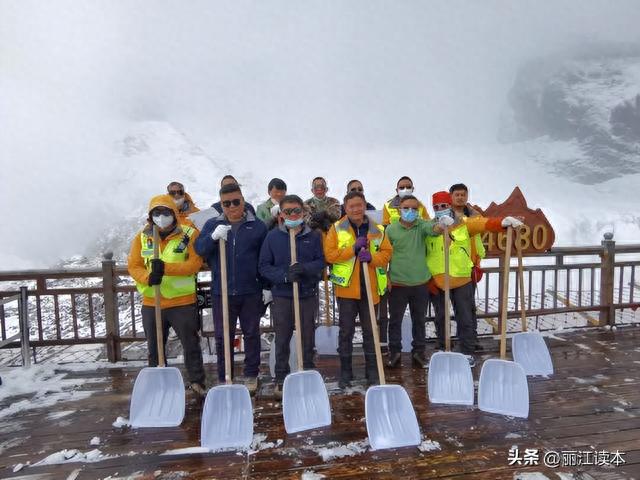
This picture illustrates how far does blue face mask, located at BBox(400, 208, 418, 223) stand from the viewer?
384 cm

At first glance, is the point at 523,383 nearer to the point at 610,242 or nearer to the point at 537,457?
the point at 537,457

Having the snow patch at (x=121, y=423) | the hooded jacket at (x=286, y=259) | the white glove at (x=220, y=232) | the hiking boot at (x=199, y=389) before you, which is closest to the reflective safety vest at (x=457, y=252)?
the hooded jacket at (x=286, y=259)

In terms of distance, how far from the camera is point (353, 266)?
3586 mm

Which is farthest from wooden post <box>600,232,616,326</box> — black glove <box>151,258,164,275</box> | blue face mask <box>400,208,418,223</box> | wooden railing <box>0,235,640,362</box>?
black glove <box>151,258,164,275</box>

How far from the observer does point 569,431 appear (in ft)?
9.56

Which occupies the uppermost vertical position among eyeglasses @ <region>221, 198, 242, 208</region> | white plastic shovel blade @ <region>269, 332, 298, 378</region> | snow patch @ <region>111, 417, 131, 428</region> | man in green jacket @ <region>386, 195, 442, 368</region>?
eyeglasses @ <region>221, 198, 242, 208</region>

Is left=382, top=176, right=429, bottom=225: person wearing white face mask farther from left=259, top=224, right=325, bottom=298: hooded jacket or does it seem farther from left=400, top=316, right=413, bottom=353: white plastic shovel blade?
left=400, top=316, right=413, bottom=353: white plastic shovel blade

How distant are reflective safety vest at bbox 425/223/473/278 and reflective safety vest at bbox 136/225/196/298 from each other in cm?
252

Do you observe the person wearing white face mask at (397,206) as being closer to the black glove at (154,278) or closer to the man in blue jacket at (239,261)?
the man in blue jacket at (239,261)

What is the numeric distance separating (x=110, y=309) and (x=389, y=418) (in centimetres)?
353

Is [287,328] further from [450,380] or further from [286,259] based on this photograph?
[450,380]

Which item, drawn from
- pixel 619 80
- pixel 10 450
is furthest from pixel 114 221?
pixel 619 80

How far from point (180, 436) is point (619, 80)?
131463 mm

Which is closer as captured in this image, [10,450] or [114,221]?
[10,450]
